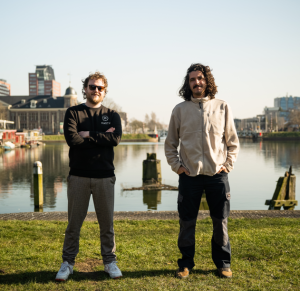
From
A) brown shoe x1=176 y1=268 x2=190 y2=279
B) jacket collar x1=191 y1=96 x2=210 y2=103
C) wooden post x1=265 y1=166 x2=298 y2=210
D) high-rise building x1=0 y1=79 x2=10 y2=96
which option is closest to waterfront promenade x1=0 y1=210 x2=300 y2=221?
wooden post x1=265 y1=166 x2=298 y2=210

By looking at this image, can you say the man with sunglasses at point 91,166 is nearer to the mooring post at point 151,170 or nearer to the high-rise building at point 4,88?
the mooring post at point 151,170

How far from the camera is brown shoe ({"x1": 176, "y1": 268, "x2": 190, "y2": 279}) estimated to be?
11.5 feet

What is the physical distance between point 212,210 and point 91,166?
1333mm

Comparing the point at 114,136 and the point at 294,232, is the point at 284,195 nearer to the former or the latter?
the point at 294,232

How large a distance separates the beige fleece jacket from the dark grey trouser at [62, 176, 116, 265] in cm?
78

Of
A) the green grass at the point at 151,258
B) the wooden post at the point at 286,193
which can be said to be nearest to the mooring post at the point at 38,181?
the green grass at the point at 151,258

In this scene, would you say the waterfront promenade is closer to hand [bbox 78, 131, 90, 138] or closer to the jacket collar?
hand [bbox 78, 131, 90, 138]

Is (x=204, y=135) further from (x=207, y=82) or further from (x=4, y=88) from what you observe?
(x=4, y=88)

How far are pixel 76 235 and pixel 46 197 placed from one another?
31.3 ft

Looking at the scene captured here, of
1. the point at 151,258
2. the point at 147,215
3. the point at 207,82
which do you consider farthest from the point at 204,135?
the point at 147,215

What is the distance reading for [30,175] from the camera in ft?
61.5

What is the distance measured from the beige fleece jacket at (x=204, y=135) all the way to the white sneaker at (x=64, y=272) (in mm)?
1478

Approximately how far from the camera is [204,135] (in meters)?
3.63

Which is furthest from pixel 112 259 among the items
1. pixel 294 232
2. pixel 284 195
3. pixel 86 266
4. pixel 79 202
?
pixel 284 195
